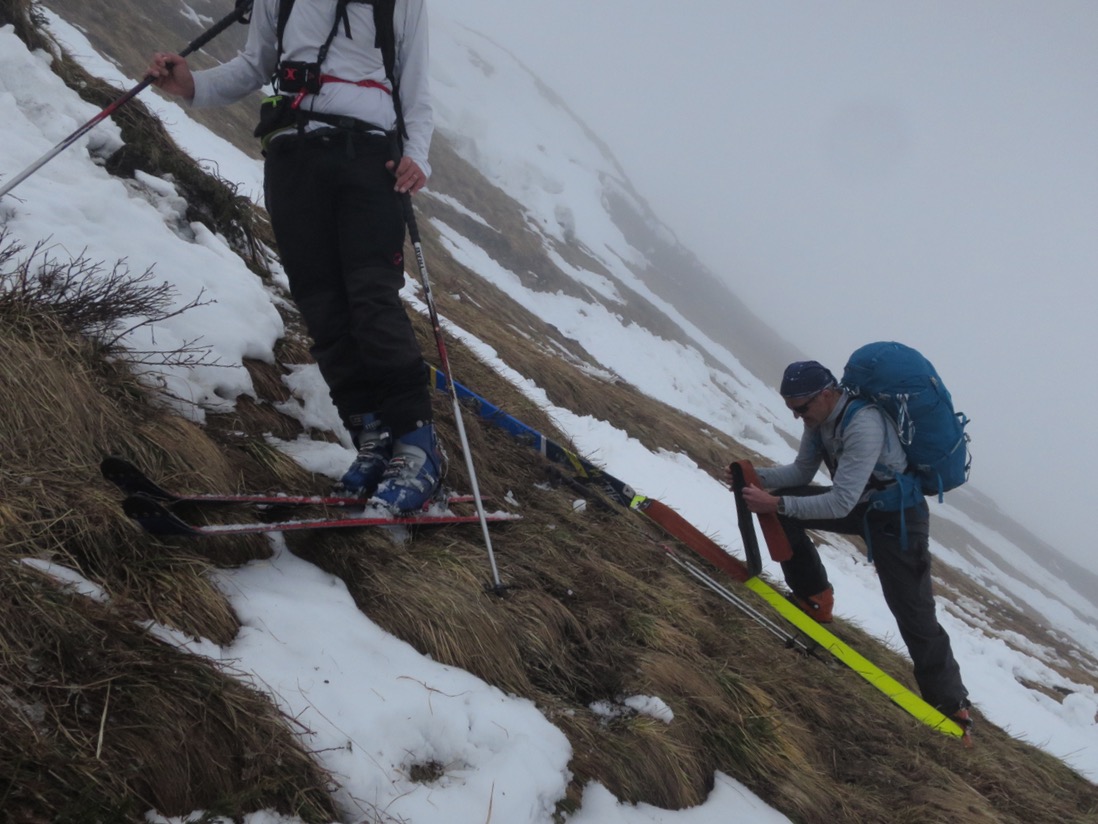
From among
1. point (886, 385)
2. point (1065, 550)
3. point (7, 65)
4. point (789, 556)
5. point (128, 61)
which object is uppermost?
point (1065, 550)

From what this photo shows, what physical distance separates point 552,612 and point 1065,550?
12184 centimetres

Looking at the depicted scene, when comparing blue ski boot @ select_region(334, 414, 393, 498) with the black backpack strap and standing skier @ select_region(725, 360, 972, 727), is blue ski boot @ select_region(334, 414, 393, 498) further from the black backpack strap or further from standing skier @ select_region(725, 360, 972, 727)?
standing skier @ select_region(725, 360, 972, 727)

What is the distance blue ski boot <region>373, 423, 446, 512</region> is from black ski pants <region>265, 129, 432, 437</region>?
8 centimetres

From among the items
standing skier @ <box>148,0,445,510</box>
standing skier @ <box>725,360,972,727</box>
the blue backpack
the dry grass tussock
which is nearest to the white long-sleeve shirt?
standing skier @ <box>148,0,445,510</box>

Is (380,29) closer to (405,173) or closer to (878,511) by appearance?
(405,173)

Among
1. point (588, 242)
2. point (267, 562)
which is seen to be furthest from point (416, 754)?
point (588, 242)

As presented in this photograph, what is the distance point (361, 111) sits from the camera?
3.38 meters

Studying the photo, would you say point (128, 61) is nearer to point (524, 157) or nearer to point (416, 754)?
point (416, 754)

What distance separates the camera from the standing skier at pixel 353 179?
3.34 metres

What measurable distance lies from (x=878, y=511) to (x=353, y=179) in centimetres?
433

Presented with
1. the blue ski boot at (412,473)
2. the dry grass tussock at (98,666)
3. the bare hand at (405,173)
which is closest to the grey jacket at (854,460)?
the blue ski boot at (412,473)

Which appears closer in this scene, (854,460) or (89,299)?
(89,299)

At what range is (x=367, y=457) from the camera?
3.63m

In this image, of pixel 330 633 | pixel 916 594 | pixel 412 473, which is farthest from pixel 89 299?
pixel 916 594
